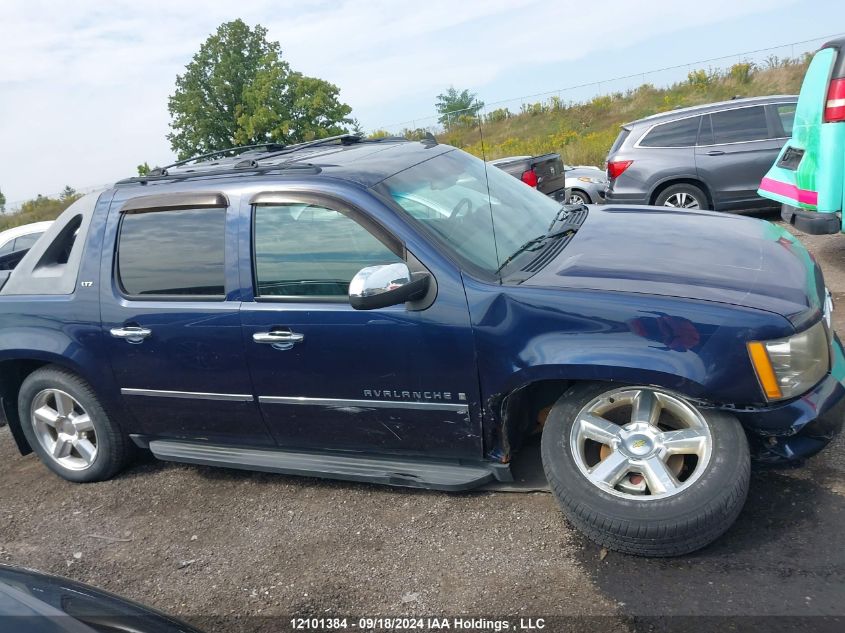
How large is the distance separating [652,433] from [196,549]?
7.56 ft

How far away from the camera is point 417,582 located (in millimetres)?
3137

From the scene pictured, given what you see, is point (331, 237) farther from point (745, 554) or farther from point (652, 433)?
point (745, 554)

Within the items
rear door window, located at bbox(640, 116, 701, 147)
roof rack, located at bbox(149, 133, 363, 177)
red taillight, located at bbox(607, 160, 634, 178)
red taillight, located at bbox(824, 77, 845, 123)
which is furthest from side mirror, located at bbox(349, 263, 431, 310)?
rear door window, located at bbox(640, 116, 701, 147)

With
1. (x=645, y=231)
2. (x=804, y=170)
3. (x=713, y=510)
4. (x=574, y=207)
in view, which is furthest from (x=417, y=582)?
(x=804, y=170)

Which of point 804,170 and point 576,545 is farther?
point 804,170

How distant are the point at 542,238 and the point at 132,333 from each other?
2238mm

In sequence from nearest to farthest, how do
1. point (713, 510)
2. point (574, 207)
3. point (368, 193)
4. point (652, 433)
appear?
point (713, 510)
point (652, 433)
point (368, 193)
point (574, 207)

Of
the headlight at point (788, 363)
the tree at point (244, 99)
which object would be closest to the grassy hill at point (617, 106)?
the tree at point (244, 99)

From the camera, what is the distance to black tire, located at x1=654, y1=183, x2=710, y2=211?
9.83m

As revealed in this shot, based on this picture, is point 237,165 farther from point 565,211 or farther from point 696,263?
point 696,263

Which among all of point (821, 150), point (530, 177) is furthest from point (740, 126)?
point (821, 150)

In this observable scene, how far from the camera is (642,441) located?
10.1 feet

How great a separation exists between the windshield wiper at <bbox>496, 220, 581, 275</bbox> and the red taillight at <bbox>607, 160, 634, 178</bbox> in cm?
644

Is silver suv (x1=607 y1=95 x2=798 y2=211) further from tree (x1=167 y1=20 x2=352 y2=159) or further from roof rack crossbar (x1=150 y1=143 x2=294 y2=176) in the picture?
tree (x1=167 y1=20 x2=352 y2=159)
